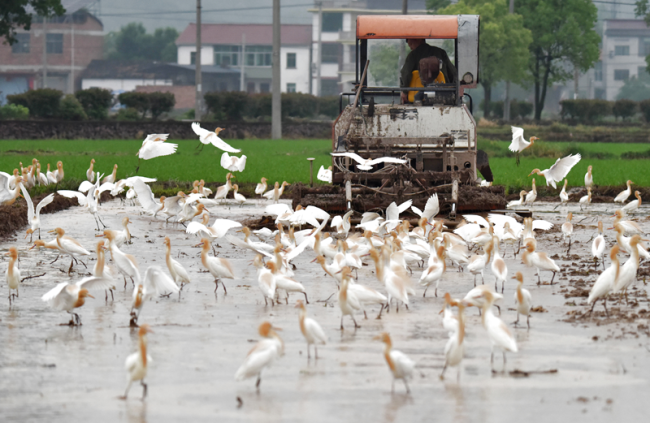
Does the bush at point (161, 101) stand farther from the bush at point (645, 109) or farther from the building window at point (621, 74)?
the building window at point (621, 74)

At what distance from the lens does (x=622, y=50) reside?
417ft

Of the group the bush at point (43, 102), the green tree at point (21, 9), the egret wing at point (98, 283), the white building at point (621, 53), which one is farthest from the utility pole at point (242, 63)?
the egret wing at point (98, 283)

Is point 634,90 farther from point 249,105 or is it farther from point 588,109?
point 249,105

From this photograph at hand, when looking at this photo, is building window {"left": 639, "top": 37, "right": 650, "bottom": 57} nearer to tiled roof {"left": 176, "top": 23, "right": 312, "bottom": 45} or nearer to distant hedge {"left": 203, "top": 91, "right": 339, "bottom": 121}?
tiled roof {"left": 176, "top": 23, "right": 312, "bottom": 45}

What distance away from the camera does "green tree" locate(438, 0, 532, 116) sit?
52844 millimetres

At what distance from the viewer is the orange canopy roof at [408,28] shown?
14477 mm

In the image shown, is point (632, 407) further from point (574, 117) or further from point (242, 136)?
point (574, 117)

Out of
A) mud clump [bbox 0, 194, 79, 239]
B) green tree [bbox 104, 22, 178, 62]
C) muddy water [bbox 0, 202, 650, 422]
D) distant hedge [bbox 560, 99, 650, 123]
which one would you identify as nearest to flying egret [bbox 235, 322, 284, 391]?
muddy water [bbox 0, 202, 650, 422]

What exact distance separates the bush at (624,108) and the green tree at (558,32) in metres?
2.99

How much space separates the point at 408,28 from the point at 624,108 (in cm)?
4887

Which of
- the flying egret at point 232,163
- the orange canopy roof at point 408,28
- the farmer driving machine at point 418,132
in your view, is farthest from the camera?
the flying egret at point 232,163

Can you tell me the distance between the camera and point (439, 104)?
14.9 metres

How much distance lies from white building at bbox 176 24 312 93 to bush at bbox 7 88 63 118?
165ft

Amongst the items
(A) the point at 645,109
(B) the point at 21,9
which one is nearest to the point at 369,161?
(B) the point at 21,9
